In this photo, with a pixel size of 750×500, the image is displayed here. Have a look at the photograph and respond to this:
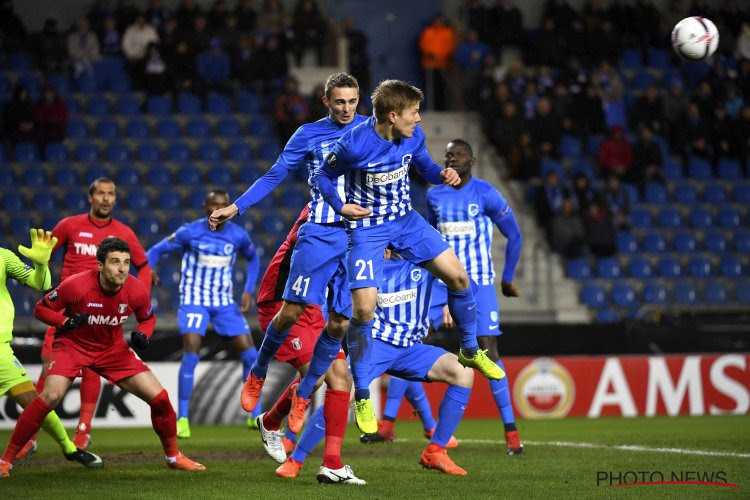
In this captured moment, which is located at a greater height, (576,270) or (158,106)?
(158,106)

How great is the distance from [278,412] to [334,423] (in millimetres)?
789

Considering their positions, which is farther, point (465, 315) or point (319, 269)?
point (319, 269)

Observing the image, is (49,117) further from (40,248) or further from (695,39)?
(695,39)

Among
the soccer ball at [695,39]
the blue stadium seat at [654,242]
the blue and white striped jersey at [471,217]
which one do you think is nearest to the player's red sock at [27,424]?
the blue and white striped jersey at [471,217]

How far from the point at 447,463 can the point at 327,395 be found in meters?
1.04

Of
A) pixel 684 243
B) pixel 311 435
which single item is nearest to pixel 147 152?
pixel 684 243

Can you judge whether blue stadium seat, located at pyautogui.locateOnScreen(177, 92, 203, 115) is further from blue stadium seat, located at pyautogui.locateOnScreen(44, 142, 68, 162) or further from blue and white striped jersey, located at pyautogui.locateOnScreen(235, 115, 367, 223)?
blue and white striped jersey, located at pyautogui.locateOnScreen(235, 115, 367, 223)

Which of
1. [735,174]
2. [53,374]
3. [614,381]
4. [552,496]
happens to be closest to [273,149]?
[614,381]

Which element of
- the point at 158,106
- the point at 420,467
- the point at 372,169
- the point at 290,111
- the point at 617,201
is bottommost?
the point at 420,467

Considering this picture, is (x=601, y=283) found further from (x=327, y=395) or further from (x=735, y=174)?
(x=327, y=395)

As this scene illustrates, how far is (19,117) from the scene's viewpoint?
17.1 m

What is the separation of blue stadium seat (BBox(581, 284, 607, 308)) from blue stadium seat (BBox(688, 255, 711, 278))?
1.73 meters

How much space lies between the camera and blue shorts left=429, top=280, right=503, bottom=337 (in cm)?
944

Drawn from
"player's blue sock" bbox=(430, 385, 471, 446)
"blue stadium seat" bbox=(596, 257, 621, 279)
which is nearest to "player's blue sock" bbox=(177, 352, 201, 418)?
"player's blue sock" bbox=(430, 385, 471, 446)
